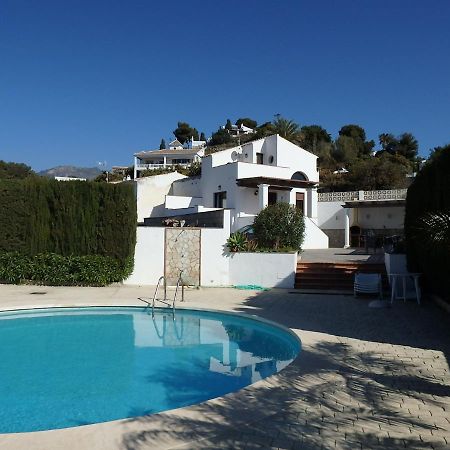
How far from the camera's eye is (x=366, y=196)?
36.2 m

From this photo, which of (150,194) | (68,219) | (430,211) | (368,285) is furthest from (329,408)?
(150,194)

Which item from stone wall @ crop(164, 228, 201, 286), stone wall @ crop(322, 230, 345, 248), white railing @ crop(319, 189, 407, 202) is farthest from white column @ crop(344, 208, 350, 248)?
stone wall @ crop(164, 228, 201, 286)

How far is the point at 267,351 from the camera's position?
10172mm

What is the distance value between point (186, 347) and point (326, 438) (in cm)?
631

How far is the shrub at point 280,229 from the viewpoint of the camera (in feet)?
66.0

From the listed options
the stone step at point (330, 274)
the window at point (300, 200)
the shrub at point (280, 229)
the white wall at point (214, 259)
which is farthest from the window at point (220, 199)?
the stone step at point (330, 274)

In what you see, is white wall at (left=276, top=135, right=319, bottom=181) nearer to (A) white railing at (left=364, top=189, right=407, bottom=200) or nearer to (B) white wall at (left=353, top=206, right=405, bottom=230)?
(A) white railing at (left=364, top=189, right=407, bottom=200)

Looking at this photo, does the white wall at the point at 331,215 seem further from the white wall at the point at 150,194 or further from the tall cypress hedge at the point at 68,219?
the tall cypress hedge at the point at 68,219

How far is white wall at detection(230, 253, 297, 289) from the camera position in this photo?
1789cm

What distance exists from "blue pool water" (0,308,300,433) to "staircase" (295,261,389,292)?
18.8 feet

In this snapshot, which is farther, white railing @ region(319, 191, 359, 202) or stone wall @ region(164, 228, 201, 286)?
white railing @ region(319, 191, 359, 202)

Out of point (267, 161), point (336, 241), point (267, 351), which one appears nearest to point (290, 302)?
point (267, 351)

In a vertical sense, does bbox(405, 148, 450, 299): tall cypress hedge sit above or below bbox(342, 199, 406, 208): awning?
below

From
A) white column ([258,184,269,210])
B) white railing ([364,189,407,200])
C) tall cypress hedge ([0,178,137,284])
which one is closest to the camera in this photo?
tall cypress hedge ([0,178,137,284])
